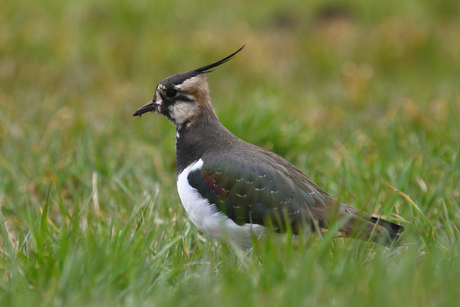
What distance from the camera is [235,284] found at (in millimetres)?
2562

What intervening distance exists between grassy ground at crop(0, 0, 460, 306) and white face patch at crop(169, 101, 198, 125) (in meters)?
0.57

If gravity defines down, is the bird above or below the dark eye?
below

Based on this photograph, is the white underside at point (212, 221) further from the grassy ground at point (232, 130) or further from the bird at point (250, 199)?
the grassy ground at point (232, 130)

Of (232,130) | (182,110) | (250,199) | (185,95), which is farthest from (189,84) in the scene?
(232,130)

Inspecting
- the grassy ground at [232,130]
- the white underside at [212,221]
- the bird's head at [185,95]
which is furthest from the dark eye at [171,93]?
the white underside at [212,221]

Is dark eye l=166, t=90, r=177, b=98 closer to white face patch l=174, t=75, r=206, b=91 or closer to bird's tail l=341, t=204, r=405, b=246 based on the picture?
white face patch l=174, t=75, r=206, b=91

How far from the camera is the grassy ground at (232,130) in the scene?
268 centimetres

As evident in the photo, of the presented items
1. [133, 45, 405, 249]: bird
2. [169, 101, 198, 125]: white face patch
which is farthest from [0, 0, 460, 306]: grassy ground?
[169, 101, 198, 125]: white face patch

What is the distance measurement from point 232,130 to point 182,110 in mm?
1415

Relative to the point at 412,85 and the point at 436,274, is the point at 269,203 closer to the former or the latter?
the point at 436,274

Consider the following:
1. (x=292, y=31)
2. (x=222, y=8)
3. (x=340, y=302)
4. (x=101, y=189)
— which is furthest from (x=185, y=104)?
(x=222, y=8)

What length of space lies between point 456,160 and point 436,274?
1877mm

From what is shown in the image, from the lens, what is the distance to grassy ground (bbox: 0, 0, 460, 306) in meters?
2.68

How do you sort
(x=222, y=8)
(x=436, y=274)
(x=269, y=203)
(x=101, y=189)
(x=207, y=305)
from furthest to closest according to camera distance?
(x=222, y=8), (x=101, y=189), (x=269, y=203), (x=436, y=274), (x=207, y=305)
